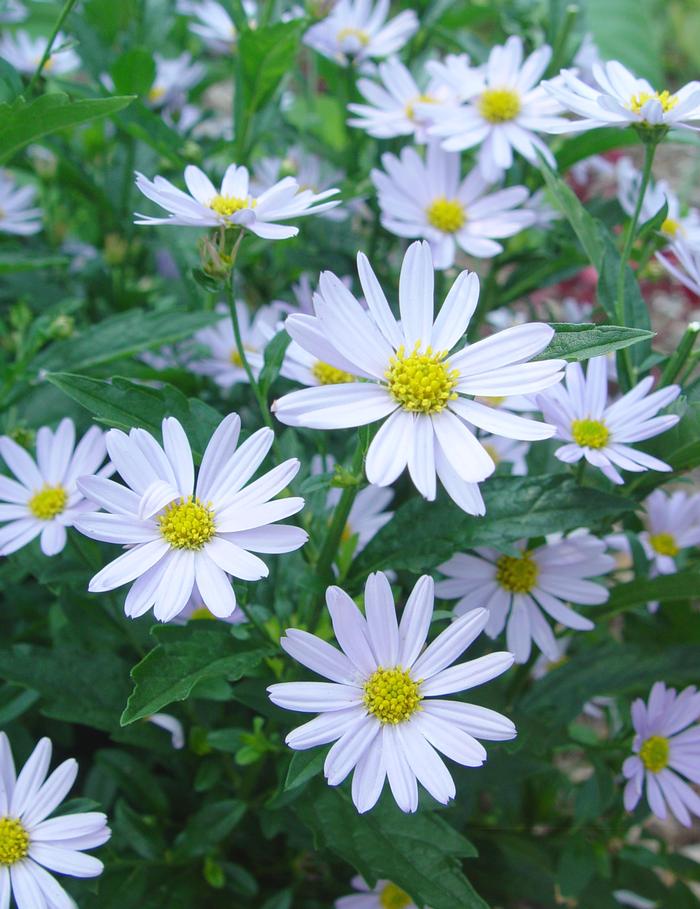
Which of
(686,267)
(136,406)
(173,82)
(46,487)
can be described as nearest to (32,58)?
(173,82)

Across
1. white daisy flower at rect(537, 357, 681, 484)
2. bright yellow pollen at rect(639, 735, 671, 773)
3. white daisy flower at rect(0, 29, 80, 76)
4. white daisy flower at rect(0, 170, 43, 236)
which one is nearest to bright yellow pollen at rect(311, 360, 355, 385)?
white daisy flower at rect(537, 357, 681, 484)

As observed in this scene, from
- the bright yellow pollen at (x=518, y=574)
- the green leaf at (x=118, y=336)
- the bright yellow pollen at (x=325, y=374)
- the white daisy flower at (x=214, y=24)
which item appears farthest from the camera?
the white daisy flower at (x=214, y=24)

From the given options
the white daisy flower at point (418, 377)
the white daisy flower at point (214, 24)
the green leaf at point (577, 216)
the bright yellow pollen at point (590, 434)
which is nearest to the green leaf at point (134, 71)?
the white daisy flower at point (214, 24)

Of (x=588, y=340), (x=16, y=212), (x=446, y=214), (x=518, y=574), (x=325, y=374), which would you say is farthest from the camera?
(x=16, y=212)

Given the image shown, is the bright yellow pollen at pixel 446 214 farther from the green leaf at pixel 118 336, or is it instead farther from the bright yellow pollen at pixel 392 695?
the bright yellow pollen at pixel 392 695

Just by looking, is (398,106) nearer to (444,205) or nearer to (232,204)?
(444,205)

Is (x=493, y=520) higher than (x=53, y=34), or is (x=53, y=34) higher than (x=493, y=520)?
(x=53, y=34)

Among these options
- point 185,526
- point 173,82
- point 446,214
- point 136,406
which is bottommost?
point 185,526
